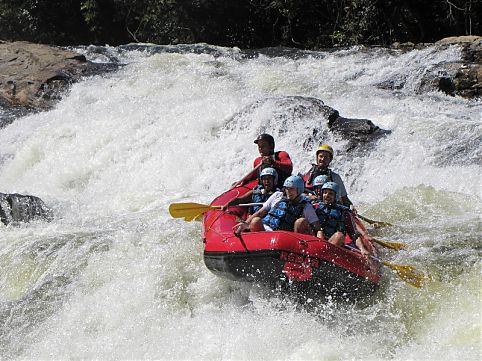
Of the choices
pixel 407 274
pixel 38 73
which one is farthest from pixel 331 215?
pixel 38 73

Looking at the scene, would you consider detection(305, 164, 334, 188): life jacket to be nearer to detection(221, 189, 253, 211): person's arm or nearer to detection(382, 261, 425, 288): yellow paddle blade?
detection(221, 189, 253, 211): person's arm

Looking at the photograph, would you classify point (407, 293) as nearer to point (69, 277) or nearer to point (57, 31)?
point (69, 277)

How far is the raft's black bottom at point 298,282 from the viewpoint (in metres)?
5.00

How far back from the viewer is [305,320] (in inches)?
194

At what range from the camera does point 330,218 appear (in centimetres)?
570

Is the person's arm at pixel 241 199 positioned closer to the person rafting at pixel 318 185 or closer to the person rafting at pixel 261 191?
the person rafting at pixel 261 191

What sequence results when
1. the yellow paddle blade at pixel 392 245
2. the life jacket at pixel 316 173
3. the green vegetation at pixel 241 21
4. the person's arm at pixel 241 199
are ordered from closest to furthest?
the yellow paddle blade at pixel 392 245 < the person's arm at pixel 241 199 < the life jacket at pixel 316 173 < the green vegetation at pixel 241 21

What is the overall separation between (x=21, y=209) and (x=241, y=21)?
406 inches

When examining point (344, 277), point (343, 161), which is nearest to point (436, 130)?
point (343, 161)

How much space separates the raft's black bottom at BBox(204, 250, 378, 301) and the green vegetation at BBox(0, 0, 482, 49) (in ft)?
35.5

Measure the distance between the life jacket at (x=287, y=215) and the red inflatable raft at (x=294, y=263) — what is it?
40 cm

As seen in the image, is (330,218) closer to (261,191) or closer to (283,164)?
(261,191)

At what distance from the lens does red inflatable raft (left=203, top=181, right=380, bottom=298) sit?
496 cm

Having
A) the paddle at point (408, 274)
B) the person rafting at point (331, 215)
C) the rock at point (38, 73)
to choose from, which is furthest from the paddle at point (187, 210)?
the rock at point (38, 73)
